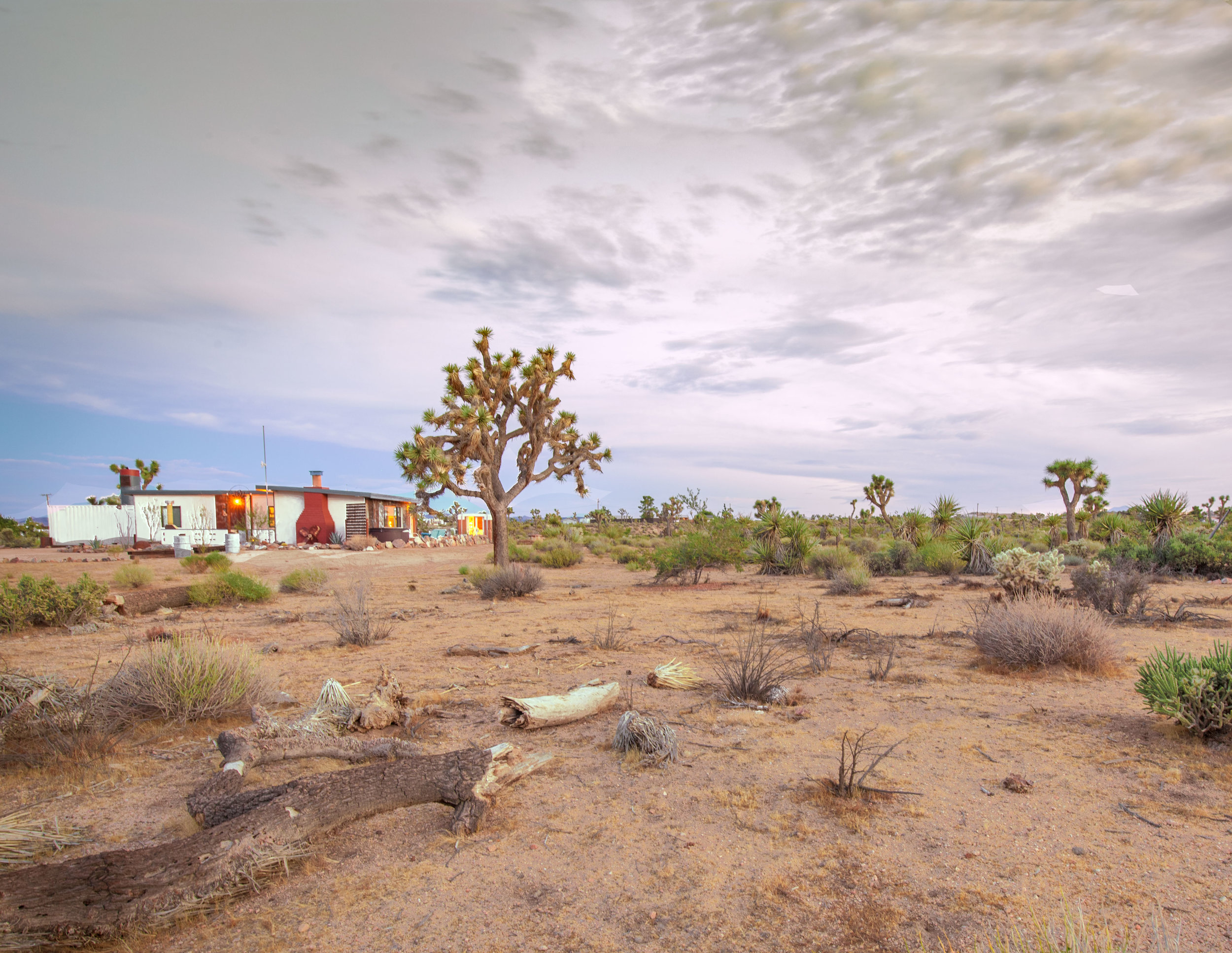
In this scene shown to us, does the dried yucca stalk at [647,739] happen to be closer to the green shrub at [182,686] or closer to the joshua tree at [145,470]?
the green shrub at [182,686]

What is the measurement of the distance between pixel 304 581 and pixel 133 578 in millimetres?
4473

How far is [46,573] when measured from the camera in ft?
69.9

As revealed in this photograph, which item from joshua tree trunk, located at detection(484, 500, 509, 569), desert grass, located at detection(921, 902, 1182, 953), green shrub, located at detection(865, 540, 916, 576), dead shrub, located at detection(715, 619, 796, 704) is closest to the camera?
desert grass, located at detection(921, 902, 1182, 953)

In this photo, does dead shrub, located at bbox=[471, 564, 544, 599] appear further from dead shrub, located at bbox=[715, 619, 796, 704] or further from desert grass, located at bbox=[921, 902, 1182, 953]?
desert grass, located at bbox=[921, 902, 1182, 953]

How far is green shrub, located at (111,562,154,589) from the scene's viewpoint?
1791 cm

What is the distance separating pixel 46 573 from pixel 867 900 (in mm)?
27079

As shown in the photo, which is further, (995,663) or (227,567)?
(227,567)

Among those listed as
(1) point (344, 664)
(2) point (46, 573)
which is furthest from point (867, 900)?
(2) point (46, 573)

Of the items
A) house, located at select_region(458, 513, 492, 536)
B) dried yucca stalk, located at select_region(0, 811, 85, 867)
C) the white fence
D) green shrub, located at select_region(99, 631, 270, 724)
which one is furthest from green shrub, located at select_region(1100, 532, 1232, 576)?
house, located at select_region(458, 513, 492, 536)

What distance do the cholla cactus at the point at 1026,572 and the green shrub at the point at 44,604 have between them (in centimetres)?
1712

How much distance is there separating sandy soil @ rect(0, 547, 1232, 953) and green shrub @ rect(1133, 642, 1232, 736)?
8.2 inches

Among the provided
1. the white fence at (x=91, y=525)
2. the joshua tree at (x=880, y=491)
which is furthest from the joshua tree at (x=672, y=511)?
the white fence at (x=91, y=525)

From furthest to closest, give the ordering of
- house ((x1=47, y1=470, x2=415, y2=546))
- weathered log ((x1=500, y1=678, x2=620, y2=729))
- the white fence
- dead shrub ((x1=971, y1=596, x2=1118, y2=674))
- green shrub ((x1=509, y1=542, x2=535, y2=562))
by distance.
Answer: the white fence → house ((x1=47, y1=470, x2=415, y2=546)) → green shrub ((x1=509, y1=542, x2=535, y2=562)) → dead shrub ((x1=971, y1=596, x2=1118, y2=674)) → weathered log ((x1=500, y1=678, x2=620, y2=729))

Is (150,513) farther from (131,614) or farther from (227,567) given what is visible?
(131,614)
